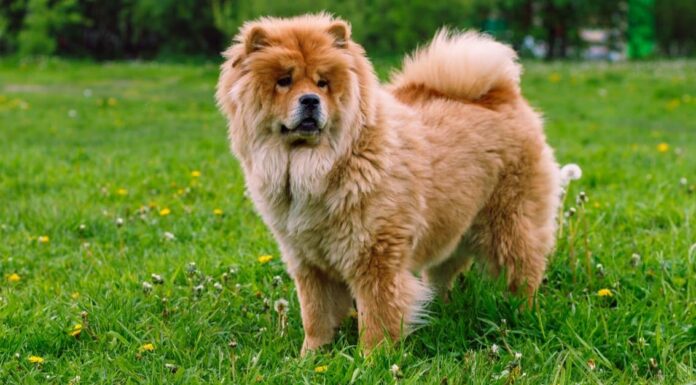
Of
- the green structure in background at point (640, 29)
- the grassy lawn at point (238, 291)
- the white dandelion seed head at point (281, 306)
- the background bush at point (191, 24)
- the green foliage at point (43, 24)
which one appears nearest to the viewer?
the grassy lawn at point (238, 291)

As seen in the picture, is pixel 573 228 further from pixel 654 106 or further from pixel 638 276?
pixel 654 106

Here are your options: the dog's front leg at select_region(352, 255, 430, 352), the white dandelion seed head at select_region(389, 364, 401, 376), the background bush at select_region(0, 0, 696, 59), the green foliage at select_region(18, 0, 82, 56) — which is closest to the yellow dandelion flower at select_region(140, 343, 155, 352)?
the dog's front leg at select_region(352, 255, 430, 352)

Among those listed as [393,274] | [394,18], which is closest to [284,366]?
[393,274]

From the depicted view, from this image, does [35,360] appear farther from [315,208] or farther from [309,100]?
[309,100]

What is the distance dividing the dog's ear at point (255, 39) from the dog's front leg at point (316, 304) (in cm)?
94

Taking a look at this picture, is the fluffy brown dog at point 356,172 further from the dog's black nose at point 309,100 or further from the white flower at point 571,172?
the white flower at point 571,172

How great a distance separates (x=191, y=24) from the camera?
25812 millimetres

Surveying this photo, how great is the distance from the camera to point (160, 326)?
346 centimetres

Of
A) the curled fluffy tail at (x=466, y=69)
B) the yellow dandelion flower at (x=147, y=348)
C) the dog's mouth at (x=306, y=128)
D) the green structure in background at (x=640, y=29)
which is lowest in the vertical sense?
the green structure in background at (x=640, y=29)

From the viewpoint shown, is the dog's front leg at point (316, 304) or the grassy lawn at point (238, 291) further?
the dog's front leg at point (316, 304)

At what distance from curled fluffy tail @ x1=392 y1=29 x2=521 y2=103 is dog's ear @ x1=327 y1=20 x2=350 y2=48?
2.56 feet

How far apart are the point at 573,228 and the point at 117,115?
25.6 feet

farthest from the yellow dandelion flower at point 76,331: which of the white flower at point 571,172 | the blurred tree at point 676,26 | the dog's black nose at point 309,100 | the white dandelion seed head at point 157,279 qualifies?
the blurred tree at point 676,26

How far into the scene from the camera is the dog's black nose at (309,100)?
312cm
